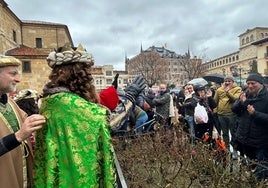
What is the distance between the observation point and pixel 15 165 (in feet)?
7.61

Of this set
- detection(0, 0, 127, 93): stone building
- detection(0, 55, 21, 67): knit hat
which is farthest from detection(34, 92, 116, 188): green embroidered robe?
detection(0, 0, 127, 93): stone building

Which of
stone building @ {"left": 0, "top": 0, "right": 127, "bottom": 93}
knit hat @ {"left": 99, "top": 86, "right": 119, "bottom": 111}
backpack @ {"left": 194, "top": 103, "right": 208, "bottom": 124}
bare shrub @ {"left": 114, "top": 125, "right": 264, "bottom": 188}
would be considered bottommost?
bare shrub @ {"left": 114, "top": 125, "right": 264, "bottom": 188}

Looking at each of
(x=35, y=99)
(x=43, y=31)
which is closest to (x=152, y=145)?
(x=35, y=99)

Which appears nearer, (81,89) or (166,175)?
(81,89)

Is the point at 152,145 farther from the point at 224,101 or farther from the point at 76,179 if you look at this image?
the point at 76,179

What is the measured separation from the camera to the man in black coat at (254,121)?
14.4 feet

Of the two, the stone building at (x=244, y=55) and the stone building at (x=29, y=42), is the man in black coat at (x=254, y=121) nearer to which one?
the stone building at (x=29, y=42)

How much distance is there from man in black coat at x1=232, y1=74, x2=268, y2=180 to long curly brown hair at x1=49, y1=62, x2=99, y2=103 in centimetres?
294

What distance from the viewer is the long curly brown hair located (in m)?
2.15

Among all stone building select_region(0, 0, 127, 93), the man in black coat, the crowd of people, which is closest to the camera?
the crowd of people

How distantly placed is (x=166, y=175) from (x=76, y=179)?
208 centimetres

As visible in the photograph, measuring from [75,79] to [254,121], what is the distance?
324 centimetres

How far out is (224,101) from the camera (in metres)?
6.56

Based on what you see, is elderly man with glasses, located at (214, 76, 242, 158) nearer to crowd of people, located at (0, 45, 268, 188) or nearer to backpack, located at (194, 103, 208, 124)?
backpack, located at (194, 103, 208, 124)
